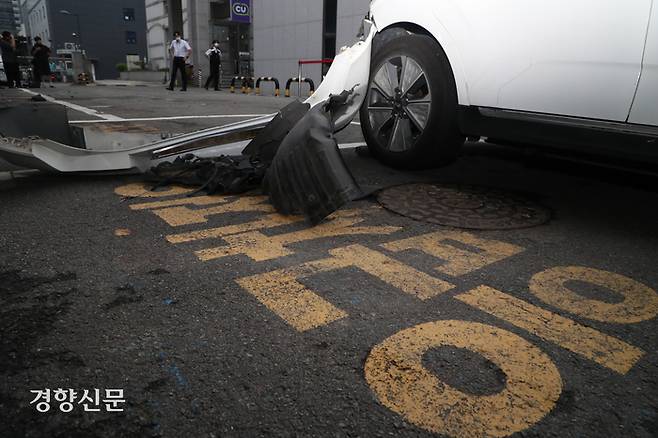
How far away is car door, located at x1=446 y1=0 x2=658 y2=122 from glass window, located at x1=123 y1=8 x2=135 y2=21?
8055cm

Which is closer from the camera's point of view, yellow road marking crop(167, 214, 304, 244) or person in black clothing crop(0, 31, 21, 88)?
yellow road marking crop(167, 214, 304, 244)

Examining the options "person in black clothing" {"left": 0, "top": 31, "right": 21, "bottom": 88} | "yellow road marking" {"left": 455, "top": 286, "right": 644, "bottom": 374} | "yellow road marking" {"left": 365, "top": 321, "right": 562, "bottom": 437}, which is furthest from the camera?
"person in black clothing" {"left": 0, "top": 31, "right": 21, "bottom": 88}

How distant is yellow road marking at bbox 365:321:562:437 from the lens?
123 cm

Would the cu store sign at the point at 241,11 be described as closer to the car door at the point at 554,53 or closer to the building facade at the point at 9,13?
the car door at the point at 554,53

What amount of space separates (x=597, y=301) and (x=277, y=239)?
145 centimetres

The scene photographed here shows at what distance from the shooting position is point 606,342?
5.26 feet

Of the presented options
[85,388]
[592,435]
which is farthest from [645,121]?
[85,388]

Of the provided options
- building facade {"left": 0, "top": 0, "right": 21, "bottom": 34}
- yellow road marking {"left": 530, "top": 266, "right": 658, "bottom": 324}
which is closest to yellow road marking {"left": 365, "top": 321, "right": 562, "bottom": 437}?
yellow road marking {"left": 530, "top": 266, "right": 658, "bottom": 324}

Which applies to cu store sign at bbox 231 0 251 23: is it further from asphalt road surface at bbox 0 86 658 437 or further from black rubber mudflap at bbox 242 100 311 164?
asphalt road surface at bbox 0 86 658 437

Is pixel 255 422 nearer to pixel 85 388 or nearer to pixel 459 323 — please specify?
pixel 85 388

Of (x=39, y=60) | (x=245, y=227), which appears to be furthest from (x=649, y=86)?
(x=39, y=60)

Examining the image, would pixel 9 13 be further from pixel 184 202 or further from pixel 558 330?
pixel 558 330

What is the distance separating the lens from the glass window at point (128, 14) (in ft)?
235

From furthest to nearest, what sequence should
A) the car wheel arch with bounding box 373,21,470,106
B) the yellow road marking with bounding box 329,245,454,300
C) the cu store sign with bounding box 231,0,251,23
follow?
the cu store sign with bounding box 231,0,251,23 < the car wheel arch with bounding box 373,21,470,106 < the yellow road marking with bounding box 329,245,454,300
